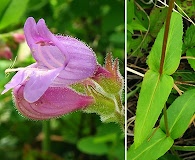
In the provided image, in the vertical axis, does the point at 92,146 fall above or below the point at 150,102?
below

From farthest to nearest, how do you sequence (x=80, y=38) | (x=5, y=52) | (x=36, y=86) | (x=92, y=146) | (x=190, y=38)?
(x=80, y=38), (x=92, y=146), (x=5, y=52), (x=190, y=38), (x=36, y=86)

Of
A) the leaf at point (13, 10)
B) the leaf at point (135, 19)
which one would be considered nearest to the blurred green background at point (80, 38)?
the leaf at point (13, 10)

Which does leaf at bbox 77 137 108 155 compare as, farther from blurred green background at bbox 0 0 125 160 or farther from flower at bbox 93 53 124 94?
flower at bbox 93 53 124 94

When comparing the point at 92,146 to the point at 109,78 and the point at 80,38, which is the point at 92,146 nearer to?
the point at 80,38

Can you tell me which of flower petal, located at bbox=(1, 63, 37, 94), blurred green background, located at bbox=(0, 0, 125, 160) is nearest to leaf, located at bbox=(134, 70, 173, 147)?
flower petal, located at bbox=(1, 63, 37, 94)

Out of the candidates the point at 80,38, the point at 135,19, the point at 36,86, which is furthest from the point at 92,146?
the point at 36,86

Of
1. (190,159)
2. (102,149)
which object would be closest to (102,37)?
(102,149)
